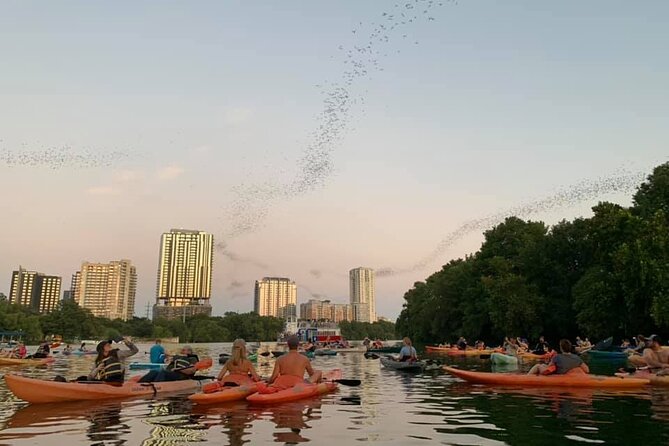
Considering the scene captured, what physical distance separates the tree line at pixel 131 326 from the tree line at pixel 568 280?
284ft

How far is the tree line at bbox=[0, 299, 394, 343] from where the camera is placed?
11174 centimetres

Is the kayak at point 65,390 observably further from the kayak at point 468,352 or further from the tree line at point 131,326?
the tree line at point 131,326

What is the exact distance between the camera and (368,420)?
1113 cm

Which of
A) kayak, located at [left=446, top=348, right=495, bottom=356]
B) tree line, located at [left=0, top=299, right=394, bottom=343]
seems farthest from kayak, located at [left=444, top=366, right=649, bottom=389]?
tree line, located at [left=0, top=299, right=394, bottom=343]

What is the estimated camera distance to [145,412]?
1245 centimetres

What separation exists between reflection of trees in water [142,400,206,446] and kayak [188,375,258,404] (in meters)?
0.42

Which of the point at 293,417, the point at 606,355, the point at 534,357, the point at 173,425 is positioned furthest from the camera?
the point at 534,357

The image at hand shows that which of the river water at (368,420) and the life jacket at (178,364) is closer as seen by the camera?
the river water at (368,420)

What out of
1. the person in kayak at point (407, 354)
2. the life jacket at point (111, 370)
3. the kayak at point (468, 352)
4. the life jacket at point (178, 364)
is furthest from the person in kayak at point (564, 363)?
the kayak at point (468, 352)

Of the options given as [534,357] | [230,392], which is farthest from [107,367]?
[534,357]

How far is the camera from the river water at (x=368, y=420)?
894 centimetres

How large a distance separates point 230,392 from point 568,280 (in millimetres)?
50220

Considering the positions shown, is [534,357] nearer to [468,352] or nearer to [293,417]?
[468,352]

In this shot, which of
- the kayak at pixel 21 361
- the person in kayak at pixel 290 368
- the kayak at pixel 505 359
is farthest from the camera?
the kayak at pixel 21 361
